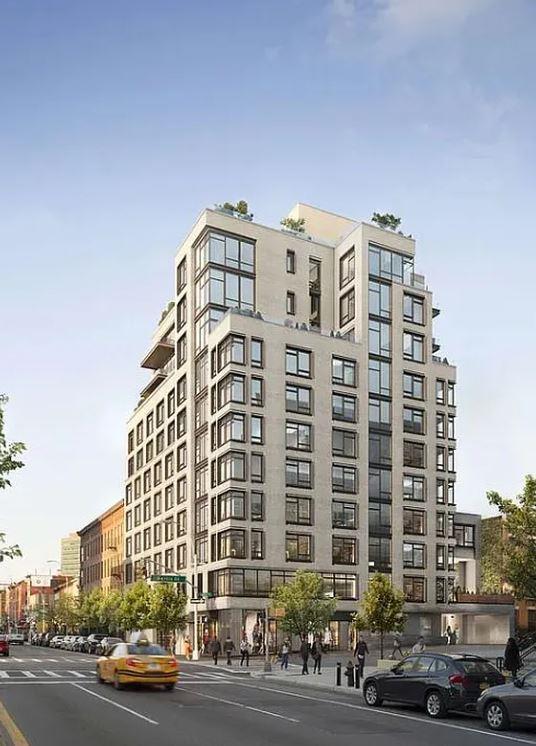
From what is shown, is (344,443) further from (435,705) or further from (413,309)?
(435,705)

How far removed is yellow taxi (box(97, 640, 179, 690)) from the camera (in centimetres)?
3219

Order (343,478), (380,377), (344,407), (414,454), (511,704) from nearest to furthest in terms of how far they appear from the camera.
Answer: (511,704) < (343,478) < (344,407) < (380,377) < (414,454)

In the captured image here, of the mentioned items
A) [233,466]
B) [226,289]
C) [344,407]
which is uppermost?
[226,289]

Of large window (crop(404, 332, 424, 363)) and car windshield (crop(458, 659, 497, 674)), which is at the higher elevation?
large window (crop(404, 332, 424, 363))

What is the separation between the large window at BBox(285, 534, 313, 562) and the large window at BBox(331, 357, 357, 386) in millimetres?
13466

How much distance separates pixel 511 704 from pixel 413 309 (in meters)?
71.6

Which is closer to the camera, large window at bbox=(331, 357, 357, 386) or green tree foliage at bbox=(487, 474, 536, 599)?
green tree foliage at bbox=(487, 474, 536, 599)

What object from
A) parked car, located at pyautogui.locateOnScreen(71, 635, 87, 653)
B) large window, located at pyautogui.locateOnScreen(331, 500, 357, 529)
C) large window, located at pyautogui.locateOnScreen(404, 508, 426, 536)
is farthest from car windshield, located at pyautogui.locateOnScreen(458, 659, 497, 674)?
parked car, located at pyautogui.locateOnScreen(71, 635, 87, 653)

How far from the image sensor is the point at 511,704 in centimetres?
2217

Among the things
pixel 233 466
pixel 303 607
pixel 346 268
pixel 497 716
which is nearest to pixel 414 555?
pixel 233 466

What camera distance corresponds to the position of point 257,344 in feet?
271

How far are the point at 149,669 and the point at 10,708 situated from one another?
6.95 metres

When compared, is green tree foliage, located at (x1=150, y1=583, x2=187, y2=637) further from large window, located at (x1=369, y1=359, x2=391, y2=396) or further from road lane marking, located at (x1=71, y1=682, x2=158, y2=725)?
road lane marking, located at (x1=71, y1=682, x2=158, y2=725)

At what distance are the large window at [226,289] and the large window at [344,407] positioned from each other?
10858 millimetres
